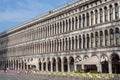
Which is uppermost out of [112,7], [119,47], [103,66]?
[112,7]

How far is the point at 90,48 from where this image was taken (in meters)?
56.8

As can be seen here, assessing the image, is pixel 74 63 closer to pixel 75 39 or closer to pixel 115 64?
pixel 75 39

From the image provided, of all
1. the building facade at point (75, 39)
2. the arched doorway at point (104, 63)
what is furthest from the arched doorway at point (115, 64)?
the arched doorway at point (104, 63)

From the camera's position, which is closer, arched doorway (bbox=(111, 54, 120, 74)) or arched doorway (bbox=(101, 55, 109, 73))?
arched doorway (bbox=(111, 54, 120, 74))

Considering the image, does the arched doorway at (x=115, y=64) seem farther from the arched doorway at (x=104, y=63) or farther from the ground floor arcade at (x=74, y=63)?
the arched doorway at (x=104, y=63)

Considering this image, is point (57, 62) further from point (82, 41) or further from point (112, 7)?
point (112, 7)

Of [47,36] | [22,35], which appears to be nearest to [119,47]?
[47,36]

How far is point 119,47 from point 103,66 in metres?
6.08

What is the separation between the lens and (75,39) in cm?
6278

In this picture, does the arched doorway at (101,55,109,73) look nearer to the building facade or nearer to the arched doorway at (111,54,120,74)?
the building facade

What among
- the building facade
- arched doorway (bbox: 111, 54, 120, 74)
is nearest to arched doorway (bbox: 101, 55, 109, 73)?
the building facade

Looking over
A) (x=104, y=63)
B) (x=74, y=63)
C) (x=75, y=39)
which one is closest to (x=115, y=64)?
(x=104, y=63)

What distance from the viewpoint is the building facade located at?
51.3 metres

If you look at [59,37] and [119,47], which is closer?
[119,47]
